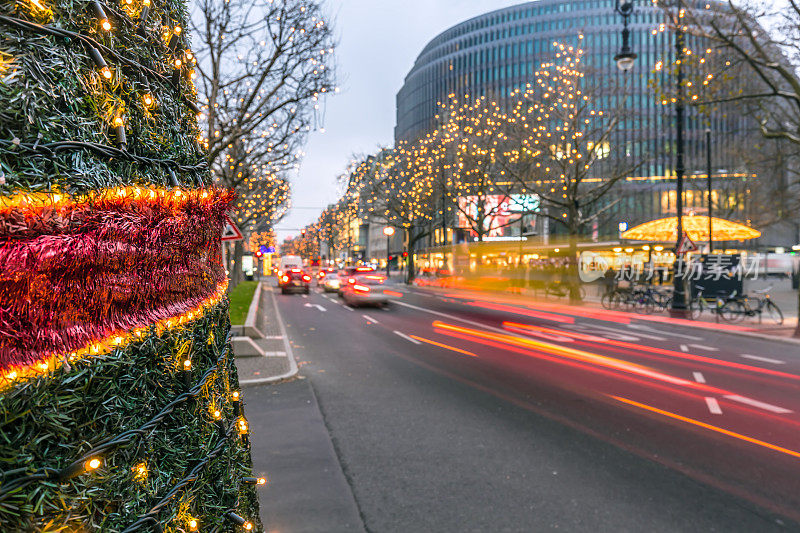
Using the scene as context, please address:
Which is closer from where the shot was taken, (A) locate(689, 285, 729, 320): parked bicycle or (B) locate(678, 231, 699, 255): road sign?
(A) locate(689, 285, 729, 320): parked bicycle

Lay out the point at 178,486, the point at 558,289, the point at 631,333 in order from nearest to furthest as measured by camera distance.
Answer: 1. the point at 178,486
2. the point at 631,333
3. the point at 558,289

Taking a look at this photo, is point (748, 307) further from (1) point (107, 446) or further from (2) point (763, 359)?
(1) point (107, 446)

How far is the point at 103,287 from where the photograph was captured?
38.0 inches

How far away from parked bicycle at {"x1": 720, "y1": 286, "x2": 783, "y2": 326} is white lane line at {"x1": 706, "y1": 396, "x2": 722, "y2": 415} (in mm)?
10834

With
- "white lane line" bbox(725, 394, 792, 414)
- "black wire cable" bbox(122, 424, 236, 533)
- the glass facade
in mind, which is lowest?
"white lane line" bbox(725, 394, 792, 414)

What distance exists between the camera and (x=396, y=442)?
5.61 m

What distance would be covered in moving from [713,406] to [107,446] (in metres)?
7.66

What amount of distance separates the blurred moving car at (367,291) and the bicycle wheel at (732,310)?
42.6ft

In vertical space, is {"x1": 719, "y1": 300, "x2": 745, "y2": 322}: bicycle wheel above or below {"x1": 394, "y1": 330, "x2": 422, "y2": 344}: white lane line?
above

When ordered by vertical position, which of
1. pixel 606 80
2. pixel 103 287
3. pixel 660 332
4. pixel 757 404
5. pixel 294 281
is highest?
pixel 606 80

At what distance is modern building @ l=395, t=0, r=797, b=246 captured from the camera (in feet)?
148

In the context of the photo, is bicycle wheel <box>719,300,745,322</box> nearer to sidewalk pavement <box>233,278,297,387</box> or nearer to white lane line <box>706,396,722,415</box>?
white lane line <box>706,396,722,415</box>

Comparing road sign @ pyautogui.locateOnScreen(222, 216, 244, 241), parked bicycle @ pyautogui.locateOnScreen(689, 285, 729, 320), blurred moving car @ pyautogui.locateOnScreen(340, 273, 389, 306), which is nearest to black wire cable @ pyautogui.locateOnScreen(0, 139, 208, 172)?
road sign @ pyautogui.locateOnScreen(222, 216, 244, 241)

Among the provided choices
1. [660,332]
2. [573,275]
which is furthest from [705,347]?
[573,275]
